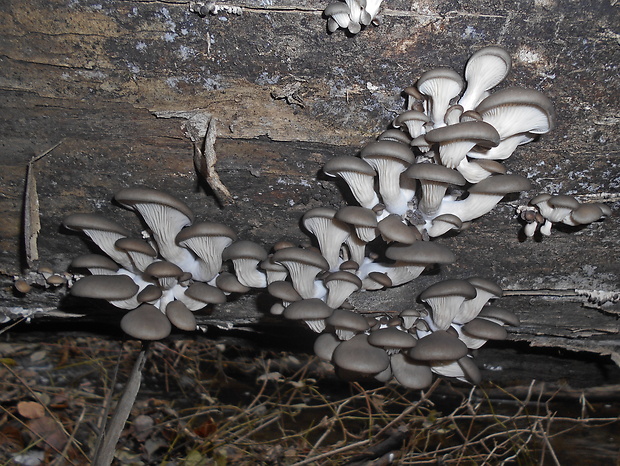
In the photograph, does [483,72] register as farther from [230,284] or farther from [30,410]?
[30,410]

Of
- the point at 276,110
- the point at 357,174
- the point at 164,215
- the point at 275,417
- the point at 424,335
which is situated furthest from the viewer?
the point at 275,417

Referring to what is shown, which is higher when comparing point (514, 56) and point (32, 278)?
point (514, 56)

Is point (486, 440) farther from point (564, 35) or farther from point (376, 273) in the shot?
point (564, 35)

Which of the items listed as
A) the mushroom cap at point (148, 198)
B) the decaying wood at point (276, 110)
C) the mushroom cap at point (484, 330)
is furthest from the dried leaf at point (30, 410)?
the mushroom cap at point (484, 330)

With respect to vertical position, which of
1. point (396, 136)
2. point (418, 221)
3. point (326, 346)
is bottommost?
point (326, 346)

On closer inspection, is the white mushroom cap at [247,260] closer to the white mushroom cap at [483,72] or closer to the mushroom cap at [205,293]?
the mushroom cap at [205,293]

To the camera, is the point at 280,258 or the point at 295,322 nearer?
the point at 280,258

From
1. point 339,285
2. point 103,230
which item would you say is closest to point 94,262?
point 103,230

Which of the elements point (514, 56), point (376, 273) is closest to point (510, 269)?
point (376, 273)
